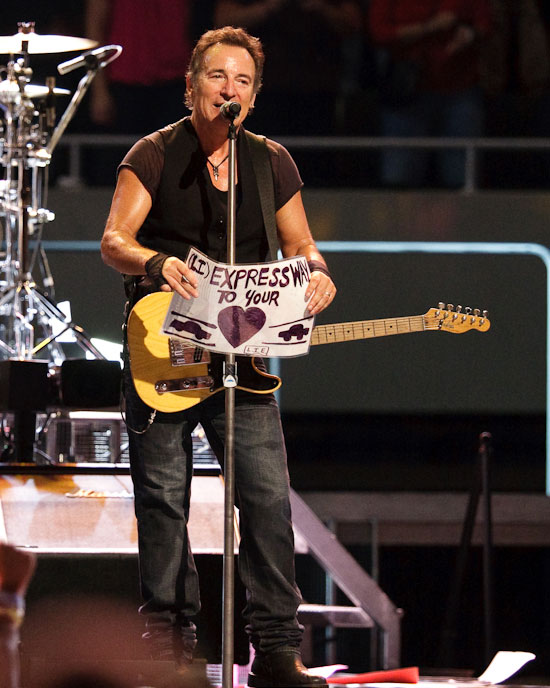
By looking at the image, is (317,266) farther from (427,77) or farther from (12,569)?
(427,77)

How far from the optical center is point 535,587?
6.00m

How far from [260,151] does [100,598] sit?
4.56ft

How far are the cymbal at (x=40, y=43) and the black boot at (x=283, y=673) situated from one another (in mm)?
3570

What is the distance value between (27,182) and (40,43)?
2.19 ft

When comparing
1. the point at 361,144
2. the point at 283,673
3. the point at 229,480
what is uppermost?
the point at 361,144

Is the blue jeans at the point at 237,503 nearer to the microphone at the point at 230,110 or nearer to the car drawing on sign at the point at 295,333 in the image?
the car drawing on sign at the point at 295,333

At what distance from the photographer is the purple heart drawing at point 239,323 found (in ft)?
7.89

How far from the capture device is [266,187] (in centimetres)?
268

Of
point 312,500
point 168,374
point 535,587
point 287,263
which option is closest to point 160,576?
point 168,374

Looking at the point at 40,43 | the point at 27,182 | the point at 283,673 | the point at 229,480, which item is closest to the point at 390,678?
the point at 283,673

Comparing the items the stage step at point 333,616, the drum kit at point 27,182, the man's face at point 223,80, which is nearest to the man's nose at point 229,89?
the man's face at point 223,80

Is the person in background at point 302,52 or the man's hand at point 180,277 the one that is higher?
the person in background at point 302,52

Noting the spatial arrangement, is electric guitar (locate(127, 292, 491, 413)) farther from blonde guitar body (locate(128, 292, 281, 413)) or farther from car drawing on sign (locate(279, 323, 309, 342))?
car drawing on sign (locate(279, 323, 309, 342))

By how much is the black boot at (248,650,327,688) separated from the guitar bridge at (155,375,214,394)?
0.65 meters
